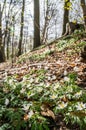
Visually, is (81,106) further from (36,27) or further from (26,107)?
(36,27)

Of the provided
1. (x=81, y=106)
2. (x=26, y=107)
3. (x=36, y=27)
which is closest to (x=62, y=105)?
Result: (x=81, y=106)

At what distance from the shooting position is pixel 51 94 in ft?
A: 14.9

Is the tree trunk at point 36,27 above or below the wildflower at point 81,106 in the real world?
above

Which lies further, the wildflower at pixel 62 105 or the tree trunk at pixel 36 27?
the tree trunk at pixel 36 27

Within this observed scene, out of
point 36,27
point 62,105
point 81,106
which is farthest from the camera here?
point 36,27

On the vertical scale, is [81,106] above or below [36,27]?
below

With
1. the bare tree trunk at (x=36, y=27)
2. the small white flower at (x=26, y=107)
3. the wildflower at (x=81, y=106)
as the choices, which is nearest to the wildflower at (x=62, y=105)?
the wildflower at (x=81, y=106)

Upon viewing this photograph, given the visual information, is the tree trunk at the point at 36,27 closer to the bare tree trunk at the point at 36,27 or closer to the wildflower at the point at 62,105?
the bare tree trunk at the point at 36,27

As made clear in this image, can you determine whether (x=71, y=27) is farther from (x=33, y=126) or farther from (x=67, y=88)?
(x=33, y=126)

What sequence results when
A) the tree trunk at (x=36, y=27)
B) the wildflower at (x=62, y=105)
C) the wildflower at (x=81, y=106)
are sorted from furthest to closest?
the tree trunk at (x=36, y=27), the wildflower at (x=62, y=105), the wildflower at (x=81, y=106)

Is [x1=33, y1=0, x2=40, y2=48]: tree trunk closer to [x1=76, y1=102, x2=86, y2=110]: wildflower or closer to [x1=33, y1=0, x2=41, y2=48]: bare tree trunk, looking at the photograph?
[x1=33, y1=0, x2=41, y2=48]: bare tree trunk

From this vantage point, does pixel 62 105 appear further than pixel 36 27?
No

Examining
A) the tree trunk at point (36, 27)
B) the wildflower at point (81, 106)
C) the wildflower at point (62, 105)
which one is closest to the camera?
the wildflower at point (81, 106)

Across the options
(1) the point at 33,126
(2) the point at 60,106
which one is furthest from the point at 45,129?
(2) the point at 60,106
